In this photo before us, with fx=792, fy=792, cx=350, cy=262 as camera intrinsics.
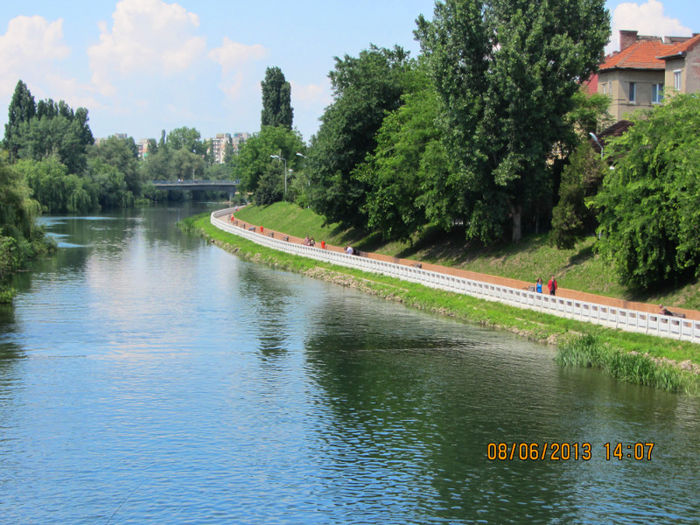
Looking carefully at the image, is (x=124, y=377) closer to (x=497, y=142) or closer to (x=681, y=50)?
(x=497, y=142)

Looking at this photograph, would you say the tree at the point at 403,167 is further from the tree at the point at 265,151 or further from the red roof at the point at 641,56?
the tree at the point at 265,151

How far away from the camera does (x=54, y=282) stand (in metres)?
55.0

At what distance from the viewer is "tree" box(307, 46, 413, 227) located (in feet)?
231

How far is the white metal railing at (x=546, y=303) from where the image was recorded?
32125 millimetres

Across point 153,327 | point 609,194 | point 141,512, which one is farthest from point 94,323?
point 609,194

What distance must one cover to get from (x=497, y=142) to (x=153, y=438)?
1385 inches

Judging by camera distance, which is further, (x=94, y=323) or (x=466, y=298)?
(x=466, y=298)

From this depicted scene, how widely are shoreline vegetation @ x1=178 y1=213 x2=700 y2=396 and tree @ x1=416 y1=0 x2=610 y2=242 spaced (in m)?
8.99

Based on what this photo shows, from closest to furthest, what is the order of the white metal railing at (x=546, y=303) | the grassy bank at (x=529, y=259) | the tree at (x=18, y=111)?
1. the white metal railing at (x=546, y=303)
2. the grassy bank at (x=529, y=259)
3. the tree at (x=18, y=111)

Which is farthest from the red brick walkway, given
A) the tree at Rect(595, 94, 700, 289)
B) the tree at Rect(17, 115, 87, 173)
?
the tree at Rect(17, 115, 87, 173)

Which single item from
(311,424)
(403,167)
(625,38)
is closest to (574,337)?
(311,424)

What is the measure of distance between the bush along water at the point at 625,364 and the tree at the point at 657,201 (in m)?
6.87

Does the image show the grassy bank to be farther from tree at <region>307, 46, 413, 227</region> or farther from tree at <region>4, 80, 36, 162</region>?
tree at <region>4, 80, 36, 162</region>

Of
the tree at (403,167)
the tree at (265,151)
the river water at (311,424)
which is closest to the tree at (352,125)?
the tree at (403,167)
